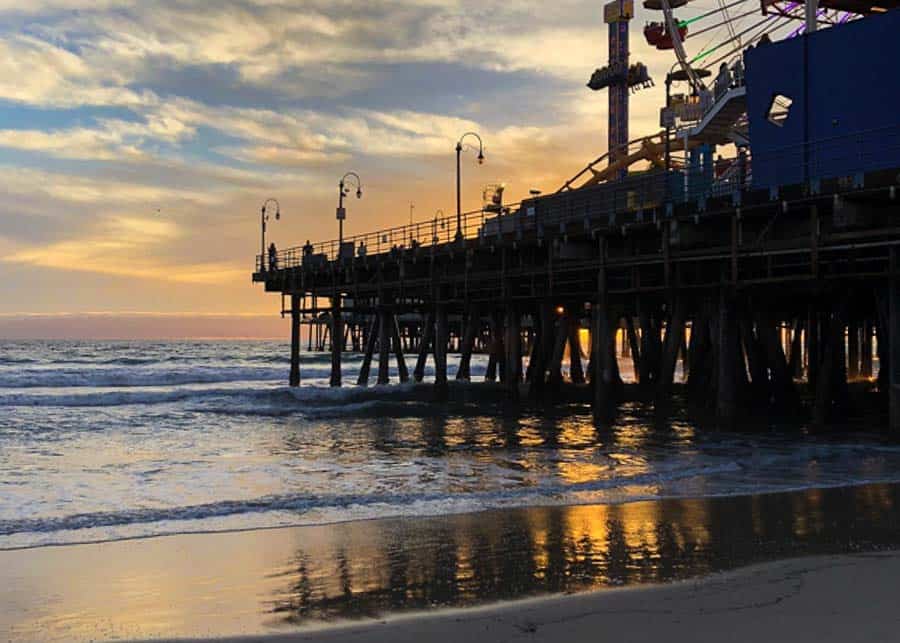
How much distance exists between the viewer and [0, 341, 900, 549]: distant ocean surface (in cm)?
1395

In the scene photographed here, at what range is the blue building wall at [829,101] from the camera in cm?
Result: 2273

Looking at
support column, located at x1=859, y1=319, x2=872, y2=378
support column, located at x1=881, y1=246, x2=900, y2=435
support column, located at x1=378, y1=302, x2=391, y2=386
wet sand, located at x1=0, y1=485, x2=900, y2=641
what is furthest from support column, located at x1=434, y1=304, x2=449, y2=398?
support column, located at x1=859, y1=319, x2=872, y2=378

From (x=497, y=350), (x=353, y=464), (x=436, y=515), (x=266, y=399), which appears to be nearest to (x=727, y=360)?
(x=353, y=464)

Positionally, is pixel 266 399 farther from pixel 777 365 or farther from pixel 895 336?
pixel 895 336

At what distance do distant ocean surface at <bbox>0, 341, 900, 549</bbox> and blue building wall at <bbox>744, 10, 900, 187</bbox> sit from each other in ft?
23.3

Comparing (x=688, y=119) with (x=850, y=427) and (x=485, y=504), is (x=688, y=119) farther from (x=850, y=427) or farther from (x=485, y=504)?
(x=485, y=504)

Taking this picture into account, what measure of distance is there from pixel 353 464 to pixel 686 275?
13.2 meters

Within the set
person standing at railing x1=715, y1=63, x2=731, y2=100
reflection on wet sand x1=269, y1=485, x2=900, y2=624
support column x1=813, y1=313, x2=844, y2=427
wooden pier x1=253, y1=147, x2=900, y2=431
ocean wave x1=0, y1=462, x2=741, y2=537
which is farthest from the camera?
person standing at railing x1=715, y1=63, x2=731, y2=100

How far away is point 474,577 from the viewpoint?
9484 mm

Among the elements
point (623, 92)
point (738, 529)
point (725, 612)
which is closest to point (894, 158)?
point (738, 529)

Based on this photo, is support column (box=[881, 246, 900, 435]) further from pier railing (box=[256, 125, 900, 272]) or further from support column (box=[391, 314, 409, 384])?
support column (box=[391, 314, 409, 384])

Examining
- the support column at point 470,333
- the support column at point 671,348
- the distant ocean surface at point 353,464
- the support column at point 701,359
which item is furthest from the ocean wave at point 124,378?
the support column at point 671,348

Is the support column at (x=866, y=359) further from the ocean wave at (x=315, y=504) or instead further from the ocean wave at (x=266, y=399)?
the ocean wave at (x=315, y=504)

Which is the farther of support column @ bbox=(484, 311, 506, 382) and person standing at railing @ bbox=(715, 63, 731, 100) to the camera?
support column @ bbox=(484, 311, 506, 382)
